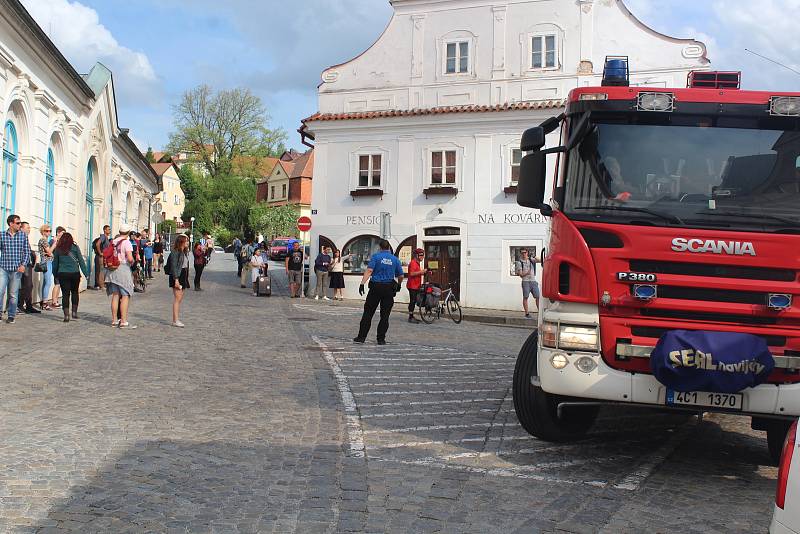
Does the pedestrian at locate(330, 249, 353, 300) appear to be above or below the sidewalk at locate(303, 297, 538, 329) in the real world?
above

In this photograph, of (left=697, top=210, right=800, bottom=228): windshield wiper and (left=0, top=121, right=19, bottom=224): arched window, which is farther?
(left=0, top=121, right=19, bottom=224): arched window

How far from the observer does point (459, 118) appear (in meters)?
28.3

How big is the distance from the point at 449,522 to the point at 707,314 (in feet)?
7.82

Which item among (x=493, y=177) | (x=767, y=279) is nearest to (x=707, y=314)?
(x=767, y=279)

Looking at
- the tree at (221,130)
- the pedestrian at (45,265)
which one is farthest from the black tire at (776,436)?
the tree at (221,130)

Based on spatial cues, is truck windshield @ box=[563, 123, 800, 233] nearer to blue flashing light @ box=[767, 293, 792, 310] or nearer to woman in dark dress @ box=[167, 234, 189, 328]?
blue flashing light @ box=[767, 293, 792, 310]

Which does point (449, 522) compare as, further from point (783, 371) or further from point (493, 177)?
point (493, 177)

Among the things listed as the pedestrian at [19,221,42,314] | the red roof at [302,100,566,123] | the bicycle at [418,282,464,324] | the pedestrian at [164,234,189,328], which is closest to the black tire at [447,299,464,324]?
the bicycle at [418,282,464,324]

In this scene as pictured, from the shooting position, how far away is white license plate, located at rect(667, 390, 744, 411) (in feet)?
18.7

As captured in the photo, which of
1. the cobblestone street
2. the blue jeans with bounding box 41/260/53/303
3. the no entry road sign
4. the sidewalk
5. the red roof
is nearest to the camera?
the cobblestone street

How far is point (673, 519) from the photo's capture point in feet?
16.5

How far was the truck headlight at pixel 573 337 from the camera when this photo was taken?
5.96 meters

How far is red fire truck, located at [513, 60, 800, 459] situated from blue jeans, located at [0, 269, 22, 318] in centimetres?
1093

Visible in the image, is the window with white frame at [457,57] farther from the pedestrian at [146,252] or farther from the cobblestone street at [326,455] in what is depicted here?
the cobblestone street at [326,455]
